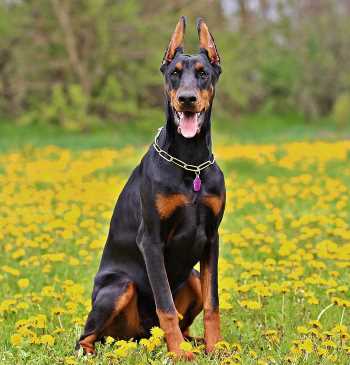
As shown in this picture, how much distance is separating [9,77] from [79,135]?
3268mm

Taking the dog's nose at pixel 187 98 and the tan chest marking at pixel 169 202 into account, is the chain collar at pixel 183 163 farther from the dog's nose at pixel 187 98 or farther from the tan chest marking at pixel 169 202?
the dog's nose at pixel 187 98

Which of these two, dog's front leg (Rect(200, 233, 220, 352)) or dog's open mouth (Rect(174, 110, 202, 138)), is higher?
dog's open mouth (Rect(174, 110, 202, 138))

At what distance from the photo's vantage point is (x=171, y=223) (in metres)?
3.66

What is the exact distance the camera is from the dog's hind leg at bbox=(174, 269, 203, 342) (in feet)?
13.4

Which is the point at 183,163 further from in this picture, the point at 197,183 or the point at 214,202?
the point at 214,202

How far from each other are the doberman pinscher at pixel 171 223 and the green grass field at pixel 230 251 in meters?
0.18

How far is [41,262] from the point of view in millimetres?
6031

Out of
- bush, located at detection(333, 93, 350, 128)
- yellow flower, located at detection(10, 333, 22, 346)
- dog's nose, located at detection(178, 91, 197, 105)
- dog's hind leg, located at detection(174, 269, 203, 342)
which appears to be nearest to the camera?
dog's nose, located at detection(178, 91, 197, 105)

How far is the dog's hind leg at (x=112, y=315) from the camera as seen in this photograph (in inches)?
148

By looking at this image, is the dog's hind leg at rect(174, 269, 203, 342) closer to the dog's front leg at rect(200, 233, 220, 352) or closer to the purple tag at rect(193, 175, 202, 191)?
the dog's front leg at rect(200, 233, 220, 352)

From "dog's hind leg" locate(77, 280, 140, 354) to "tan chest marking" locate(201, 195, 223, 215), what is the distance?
613 millimetres

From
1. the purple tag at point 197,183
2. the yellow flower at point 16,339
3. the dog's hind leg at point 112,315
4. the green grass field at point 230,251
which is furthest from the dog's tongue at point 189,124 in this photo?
the yellow flower at point 16,339

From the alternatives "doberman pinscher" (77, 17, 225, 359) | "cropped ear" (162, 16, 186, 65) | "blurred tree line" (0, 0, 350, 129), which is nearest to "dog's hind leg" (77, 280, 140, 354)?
"doberman pinscher" (77, 17, 225, 359)

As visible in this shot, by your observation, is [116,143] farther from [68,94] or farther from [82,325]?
[82,325]
